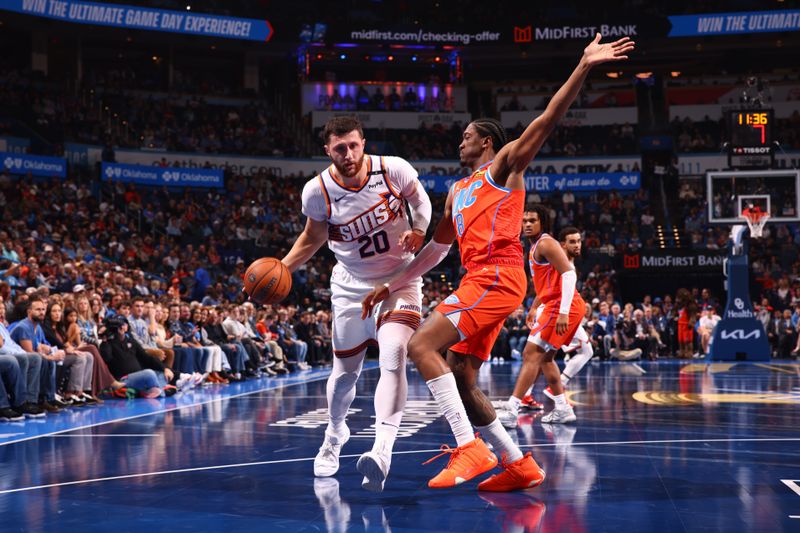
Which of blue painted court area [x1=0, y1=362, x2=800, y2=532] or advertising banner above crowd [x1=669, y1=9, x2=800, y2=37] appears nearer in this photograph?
blue painted court area [x1=0, y1=362, x2=800, y2=532]

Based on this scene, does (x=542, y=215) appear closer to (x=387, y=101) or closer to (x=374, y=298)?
(x=374, y=298)

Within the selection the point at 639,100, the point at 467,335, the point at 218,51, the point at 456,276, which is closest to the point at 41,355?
the point at 467,335

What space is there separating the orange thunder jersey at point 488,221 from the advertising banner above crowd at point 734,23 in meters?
31.4

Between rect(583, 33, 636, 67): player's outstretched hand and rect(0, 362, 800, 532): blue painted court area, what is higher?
rect(583, 33, 636, 67): player's outstretched hand

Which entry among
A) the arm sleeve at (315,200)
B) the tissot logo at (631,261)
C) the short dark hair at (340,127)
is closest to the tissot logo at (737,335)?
the tissot logo at (631,261)

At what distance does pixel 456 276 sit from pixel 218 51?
16.4m

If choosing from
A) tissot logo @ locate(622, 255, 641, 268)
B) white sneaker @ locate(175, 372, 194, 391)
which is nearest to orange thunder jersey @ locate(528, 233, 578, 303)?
white sneaker @ locate(175, 372, 194, 391)

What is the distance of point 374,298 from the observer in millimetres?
5000

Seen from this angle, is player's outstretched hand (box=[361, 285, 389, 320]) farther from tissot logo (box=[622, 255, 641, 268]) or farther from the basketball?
tissot logo (box=[622, 255, 641, 268])

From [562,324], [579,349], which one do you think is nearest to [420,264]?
[562,324]

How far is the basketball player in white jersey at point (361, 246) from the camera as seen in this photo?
5.03 metres

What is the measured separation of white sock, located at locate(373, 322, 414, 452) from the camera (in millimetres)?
4852

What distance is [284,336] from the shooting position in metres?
18.4

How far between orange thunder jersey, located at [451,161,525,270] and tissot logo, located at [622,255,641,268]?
2249 cm
